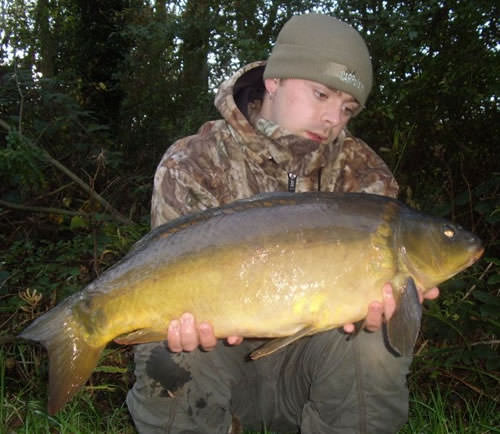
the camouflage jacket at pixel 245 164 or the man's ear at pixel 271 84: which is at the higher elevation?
the man's ear at pixel 271 84

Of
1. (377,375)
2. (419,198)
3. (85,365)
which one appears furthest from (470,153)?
(85,365)

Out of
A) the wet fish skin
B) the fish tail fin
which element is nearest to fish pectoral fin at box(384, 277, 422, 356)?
the wet fish skin

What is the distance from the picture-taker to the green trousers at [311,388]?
159 cm

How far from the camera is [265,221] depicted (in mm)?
1450

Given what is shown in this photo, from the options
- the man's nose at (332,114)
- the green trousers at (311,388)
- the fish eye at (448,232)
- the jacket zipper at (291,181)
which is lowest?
the green trousers at (311,388)

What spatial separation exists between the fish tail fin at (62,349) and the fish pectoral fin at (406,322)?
0.85 m

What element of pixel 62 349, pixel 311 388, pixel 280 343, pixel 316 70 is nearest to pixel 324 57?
pixel 316 70

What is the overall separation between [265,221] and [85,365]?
632 mm

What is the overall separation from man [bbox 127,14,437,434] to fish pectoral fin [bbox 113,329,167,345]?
0.04 m

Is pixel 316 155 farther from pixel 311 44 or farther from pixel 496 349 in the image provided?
pixel 496 349

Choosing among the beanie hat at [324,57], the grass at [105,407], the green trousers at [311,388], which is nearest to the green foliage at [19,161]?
the grass at [105,407]

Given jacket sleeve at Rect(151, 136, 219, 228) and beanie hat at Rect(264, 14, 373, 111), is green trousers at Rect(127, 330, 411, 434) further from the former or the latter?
beanie hat at Rect(264, 14, 373, 111)

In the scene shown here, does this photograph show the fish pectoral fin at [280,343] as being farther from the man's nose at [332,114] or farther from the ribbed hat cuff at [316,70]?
the ribbed hat cuff at [316,70]

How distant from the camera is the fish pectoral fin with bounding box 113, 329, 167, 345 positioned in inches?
55.8
